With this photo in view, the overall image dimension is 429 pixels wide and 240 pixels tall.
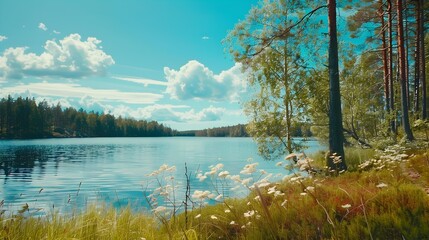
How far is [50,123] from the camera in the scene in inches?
5344

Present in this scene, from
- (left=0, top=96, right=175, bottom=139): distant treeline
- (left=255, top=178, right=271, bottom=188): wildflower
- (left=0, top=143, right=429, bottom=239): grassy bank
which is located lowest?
(left=0, top=143, right=429, bottom=239): grassy bank

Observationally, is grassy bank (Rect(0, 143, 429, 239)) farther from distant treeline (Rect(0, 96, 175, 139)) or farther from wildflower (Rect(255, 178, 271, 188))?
distant treeline (Rect(0, 96, 175, 139))

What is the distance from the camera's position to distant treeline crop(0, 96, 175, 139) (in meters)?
112

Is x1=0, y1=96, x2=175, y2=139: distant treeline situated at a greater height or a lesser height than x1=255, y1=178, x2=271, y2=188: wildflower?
greater

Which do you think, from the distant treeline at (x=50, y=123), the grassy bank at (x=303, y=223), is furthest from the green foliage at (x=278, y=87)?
the distant treeline at (x=50, y=123)

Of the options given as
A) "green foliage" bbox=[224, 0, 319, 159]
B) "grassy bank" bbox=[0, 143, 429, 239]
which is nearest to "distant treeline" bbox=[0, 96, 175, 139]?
"green foliage" bbox=[224, 0, 319, 159]

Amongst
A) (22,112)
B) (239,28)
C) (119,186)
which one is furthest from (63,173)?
(22,112)

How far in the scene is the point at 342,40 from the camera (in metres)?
20.5

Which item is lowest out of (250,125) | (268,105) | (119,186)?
(119,186)

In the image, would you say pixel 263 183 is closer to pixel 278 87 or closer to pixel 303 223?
pixel 303 223

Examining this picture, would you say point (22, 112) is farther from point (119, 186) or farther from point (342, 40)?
point (342, 40)

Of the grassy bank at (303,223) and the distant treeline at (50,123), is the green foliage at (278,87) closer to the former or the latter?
the grassy bank at (303,223)

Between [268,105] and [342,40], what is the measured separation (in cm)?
633

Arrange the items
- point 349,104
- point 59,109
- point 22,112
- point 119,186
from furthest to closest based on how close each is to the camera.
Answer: point 59,109 < point 22,112 < point 349,104 < point 119,186
